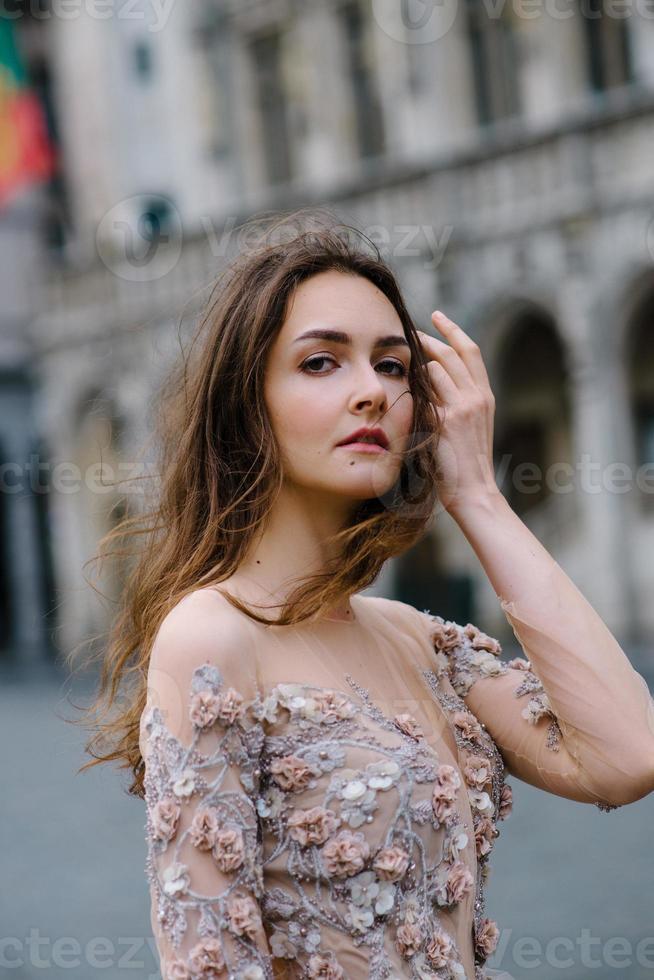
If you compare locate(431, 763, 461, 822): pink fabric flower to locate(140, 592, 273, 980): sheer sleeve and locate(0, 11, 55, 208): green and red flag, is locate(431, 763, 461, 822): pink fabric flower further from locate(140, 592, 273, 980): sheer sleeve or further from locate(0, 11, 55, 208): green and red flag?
locate(0, 11, 55, 208): green and red flag

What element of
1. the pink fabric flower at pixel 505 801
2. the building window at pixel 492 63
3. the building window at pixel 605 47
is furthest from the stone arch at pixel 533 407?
the pink fabric flower at pixel 505 801

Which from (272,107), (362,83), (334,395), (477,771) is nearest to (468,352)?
(334,395)

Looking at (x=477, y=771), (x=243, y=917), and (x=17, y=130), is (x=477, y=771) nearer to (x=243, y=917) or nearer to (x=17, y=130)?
(x=243, y=917)

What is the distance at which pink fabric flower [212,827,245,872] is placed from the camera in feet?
5.22

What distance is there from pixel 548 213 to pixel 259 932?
46.0ft

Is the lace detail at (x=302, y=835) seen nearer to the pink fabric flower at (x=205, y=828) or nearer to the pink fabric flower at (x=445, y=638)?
the pink fabric flower at (x=205, y=828)

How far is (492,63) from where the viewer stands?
53.6 feet

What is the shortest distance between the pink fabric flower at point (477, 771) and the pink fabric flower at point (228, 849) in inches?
17.5

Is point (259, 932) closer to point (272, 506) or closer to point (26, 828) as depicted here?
point (272, 506)

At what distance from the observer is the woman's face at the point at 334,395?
1827 millimetres

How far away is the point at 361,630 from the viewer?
1.96 m

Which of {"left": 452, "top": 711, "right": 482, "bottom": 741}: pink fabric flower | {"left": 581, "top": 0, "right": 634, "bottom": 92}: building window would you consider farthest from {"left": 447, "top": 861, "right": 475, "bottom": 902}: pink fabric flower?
{"left": 581, "top": 0, "right": 634, "bottom": 92}: building window

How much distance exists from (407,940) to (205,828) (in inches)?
12.7

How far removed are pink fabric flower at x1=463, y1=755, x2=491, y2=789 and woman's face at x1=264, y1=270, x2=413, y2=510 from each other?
412 millimetres
